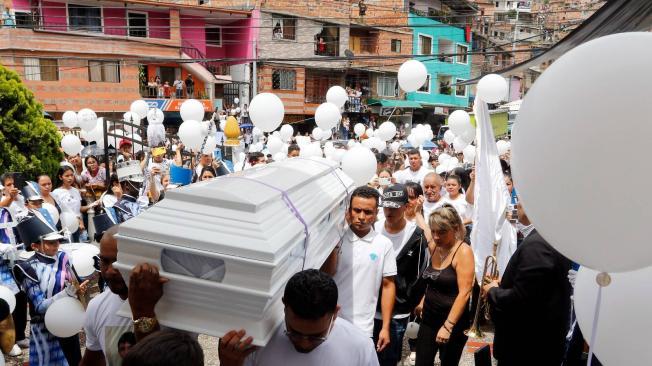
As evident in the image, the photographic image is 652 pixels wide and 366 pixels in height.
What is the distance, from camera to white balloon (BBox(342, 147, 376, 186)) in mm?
4461

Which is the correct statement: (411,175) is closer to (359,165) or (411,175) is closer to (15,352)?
(359,165)

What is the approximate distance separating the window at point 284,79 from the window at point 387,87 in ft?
22.2

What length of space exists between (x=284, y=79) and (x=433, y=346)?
24177 mm

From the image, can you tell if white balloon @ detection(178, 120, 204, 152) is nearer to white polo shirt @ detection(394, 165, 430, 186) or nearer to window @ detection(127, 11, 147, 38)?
white polo shirt @ detection(394, 165, 430, 186)

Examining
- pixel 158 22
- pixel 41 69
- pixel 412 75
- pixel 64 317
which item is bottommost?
pixel 64 317

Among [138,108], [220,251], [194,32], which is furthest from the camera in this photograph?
[194,32]

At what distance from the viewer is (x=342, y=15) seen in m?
28.8

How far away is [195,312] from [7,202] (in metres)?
4.08

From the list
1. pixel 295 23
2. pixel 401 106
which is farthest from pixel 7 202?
pixel 401 106

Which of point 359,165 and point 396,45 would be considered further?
point 396,45

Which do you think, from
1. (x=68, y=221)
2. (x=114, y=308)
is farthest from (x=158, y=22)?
(x=114, y=308)

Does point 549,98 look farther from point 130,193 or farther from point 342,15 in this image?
point 342,15

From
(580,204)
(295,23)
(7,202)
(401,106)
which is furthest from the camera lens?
(401,106)

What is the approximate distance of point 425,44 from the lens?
33906 millimetres
